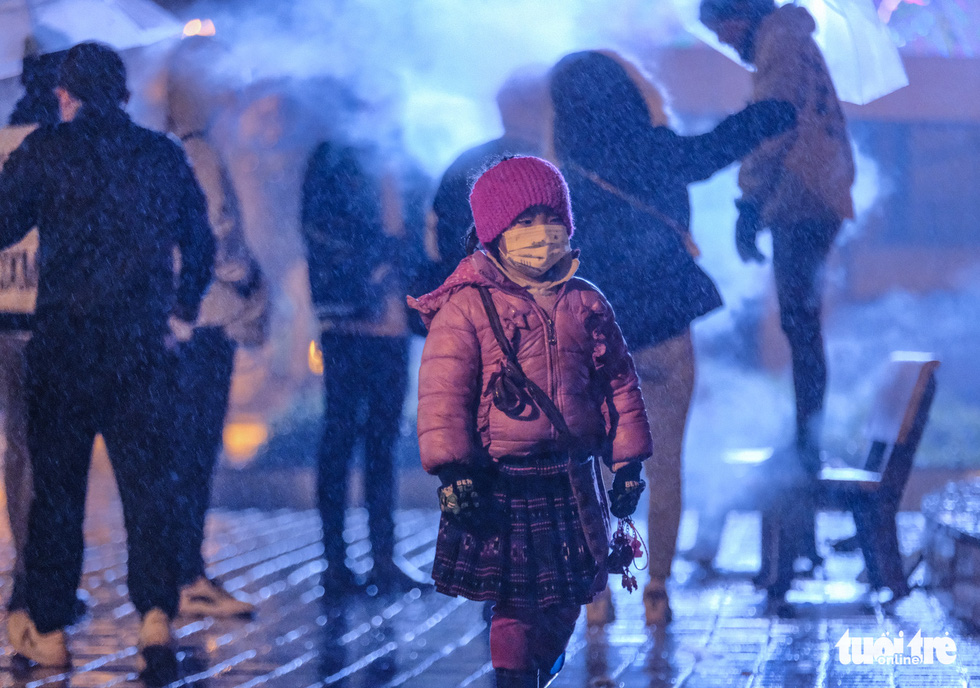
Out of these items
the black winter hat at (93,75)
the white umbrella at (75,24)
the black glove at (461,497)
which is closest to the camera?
the black glove at (461,497)

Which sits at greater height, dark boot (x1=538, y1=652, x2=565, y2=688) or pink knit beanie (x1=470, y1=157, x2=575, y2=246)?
pink knit beanie (x1=470, y1=157, x2=575, y2=246)

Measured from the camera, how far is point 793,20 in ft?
12.0

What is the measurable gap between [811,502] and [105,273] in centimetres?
255

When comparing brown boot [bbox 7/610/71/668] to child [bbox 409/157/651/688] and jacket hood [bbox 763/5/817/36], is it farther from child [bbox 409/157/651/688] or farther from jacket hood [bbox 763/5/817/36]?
jacket hood [bbox 763/5/817/36]

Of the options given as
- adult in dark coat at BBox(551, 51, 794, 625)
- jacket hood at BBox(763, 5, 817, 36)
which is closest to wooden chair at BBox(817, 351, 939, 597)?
adult in dark coat at BBox(551, 51, 794, 625)

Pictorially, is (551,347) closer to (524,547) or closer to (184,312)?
(524,547)

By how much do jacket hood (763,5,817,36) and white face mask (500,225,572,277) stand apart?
6.21ft

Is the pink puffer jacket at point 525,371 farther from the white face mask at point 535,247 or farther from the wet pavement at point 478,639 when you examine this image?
the wet pavement at point 478,639

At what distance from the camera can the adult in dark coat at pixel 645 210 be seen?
3.26 metres

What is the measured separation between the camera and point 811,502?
12.1ft

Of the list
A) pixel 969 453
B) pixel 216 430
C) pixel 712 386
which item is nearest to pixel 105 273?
pixel 216 430

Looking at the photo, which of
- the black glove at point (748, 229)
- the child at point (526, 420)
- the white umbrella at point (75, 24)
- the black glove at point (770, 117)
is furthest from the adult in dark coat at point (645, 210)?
the white umbrella at point (75, 24)

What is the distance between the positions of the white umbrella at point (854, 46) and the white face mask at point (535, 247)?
2104 millimetres

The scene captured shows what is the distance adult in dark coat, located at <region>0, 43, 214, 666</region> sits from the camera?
114 inches
